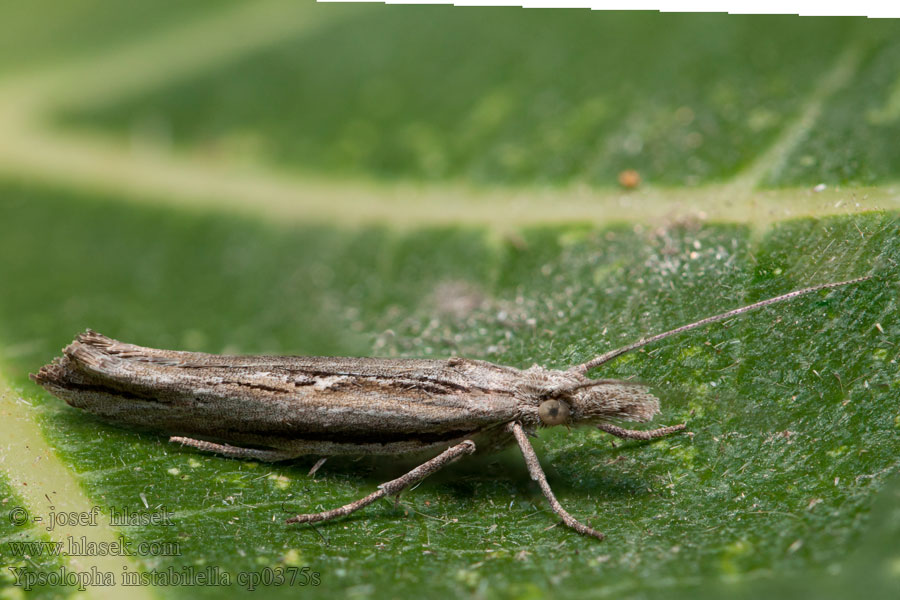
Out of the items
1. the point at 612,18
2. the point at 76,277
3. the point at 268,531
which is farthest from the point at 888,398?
the point at 76,277

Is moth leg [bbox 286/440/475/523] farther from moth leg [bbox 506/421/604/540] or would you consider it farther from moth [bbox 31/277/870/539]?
moth leg [bbox 506/421/604/540]

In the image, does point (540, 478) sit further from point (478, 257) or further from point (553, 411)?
point (478, 257)

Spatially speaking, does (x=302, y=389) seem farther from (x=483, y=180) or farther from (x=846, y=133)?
(x=846, y=133)

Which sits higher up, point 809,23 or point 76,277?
point 809,23

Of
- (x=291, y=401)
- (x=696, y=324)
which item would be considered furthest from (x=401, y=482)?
(x=696, y=324)

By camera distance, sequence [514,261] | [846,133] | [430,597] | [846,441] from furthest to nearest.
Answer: [514,261]
[846,133]
[846,441]
[430,597]

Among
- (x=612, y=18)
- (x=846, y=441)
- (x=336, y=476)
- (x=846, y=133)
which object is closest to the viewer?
(x=846, y=441)
